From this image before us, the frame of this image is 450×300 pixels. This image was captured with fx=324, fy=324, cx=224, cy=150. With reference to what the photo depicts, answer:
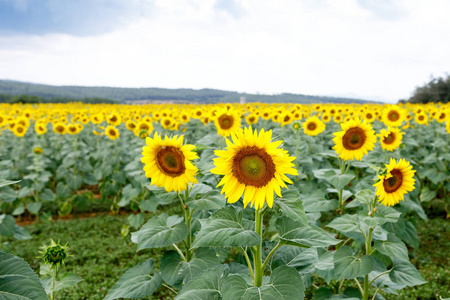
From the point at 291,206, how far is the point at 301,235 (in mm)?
161

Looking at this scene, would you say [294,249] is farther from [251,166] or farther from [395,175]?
[395,175]

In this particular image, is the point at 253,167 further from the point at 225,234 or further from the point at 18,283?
the point at 18,283

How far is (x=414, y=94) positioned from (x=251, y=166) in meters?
32.7

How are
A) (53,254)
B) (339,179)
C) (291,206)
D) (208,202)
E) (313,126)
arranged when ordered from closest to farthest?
(291,206), (53,254), (208,202), (339,179), (313,126)

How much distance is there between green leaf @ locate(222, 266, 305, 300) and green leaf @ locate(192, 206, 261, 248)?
21 cm

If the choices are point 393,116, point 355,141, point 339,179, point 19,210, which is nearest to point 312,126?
point 393,116

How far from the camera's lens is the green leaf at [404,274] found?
2329 millimetres

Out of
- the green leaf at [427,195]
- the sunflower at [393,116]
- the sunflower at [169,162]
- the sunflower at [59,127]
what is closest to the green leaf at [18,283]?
the sunflower at [169,162]

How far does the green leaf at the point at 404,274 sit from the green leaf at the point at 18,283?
230 centimetres

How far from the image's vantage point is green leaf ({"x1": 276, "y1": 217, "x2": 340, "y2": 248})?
62.7 inches

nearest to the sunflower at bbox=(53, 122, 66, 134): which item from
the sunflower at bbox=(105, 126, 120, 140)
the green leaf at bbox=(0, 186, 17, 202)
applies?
the sunflower at bbox=(105, 126, 120, 140)

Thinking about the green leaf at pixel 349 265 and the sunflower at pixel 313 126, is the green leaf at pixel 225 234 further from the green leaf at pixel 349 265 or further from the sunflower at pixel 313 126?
the sunflower at pixel 313 126

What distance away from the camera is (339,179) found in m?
3.09

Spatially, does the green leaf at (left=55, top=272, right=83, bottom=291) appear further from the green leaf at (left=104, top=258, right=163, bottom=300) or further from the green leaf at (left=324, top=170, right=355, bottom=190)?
the green leaf at (left=324, top=170, right=355, bottom=190)
